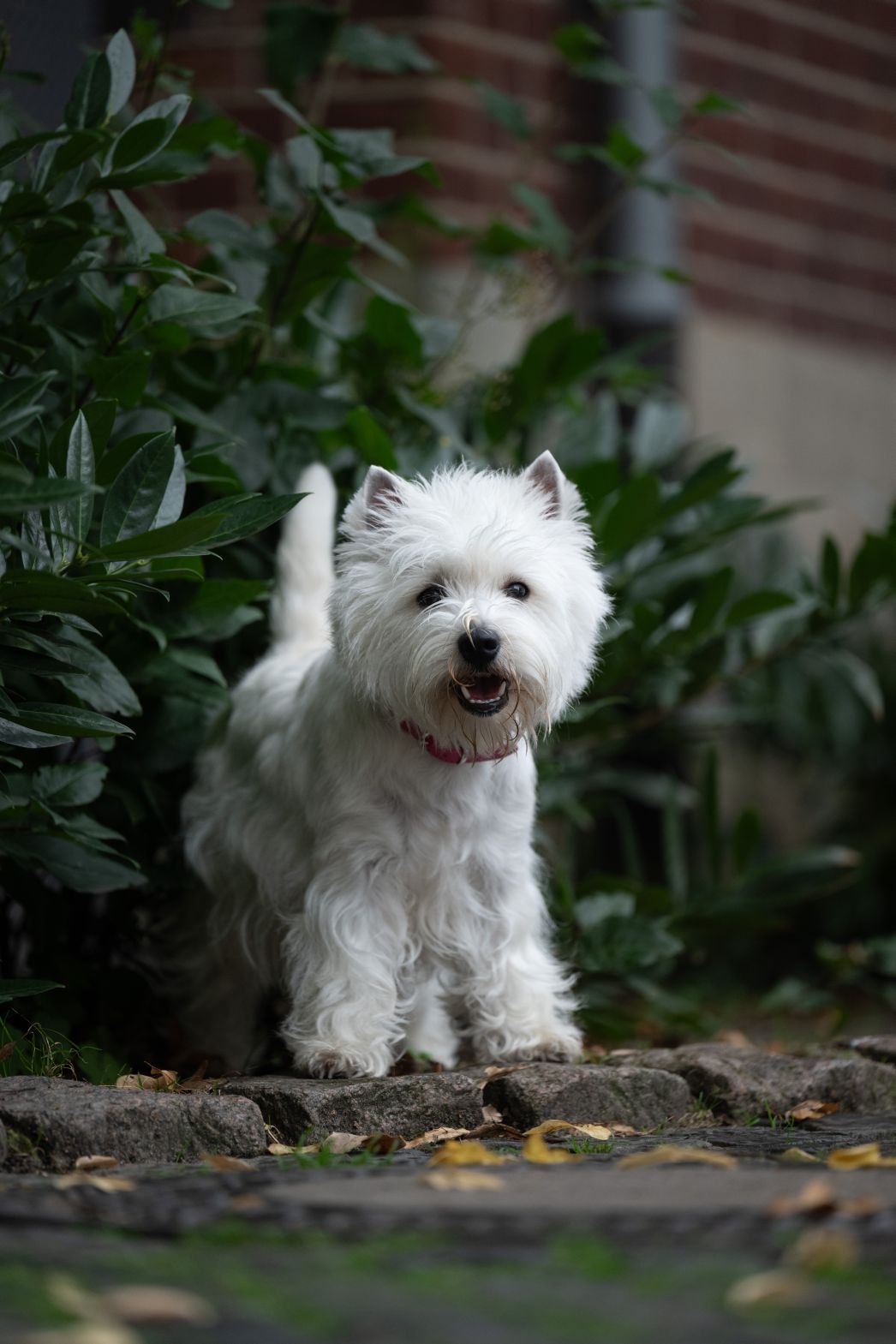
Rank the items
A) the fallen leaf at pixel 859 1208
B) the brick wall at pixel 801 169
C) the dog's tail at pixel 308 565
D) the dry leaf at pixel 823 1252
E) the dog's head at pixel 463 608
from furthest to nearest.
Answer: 1. the brick wall at pixel 801 169
2. the dog's tail at pixel 308 565
3. the dog's head at pixel 463 608
4. the fallen leaf at pixel 859 1208
5. the dry leaf at pixel 823 1252

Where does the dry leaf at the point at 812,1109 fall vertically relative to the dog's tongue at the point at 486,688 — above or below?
below

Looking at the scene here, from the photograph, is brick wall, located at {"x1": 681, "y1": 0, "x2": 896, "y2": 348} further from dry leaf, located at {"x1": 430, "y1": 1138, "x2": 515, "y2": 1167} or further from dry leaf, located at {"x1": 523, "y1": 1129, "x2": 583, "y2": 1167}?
dry leaf, located at {"x1": 430, "y1": 1138, "x2": 515, "y2": 1167}

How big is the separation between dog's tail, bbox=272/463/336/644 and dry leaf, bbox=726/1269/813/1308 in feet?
8.17

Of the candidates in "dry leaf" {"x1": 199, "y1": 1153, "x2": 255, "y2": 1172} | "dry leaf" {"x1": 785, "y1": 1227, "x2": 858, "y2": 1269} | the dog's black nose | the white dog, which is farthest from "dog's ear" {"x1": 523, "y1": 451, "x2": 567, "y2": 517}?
"dry leaf" {"x1": 785, "y1": 1227, "x2": 858, "y2": 1269}

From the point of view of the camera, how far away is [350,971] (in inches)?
136

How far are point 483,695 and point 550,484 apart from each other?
61 centimetres

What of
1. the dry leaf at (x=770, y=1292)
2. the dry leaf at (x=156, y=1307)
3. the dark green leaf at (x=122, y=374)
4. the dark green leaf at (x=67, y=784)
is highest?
the dark green leaf at (x=122, y=374)

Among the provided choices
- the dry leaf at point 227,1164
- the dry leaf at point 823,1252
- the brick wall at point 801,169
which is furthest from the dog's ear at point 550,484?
the brick wall at point 801,169

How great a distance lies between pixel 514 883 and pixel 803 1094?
82 cm

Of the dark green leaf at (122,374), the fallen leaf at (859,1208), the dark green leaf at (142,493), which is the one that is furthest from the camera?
the dark green leaf at (122,374)

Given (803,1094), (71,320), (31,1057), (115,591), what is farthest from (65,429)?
(803,1094)

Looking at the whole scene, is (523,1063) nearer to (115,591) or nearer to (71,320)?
(115,591)

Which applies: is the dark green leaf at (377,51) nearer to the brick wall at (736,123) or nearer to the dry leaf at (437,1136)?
the brick wall at (736,123)

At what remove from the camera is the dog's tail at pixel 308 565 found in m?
4.06
